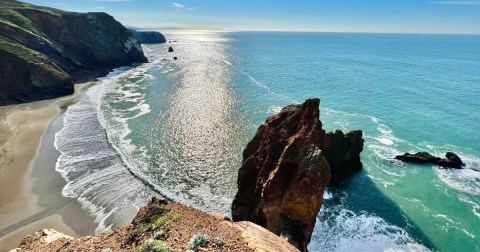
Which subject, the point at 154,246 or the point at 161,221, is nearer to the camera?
the point at 154,246

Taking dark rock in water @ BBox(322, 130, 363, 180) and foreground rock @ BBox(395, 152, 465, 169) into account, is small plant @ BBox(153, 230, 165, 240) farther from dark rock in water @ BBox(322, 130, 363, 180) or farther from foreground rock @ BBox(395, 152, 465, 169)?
foreground rock @ BBox(395, 152, 465, 169)

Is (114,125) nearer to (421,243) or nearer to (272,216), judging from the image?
(272,216)

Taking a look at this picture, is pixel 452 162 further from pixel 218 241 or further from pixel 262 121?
pixel 218 241

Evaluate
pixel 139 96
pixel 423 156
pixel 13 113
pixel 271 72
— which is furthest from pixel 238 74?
pixel 423 156

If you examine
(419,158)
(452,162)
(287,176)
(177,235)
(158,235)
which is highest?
(158,235)

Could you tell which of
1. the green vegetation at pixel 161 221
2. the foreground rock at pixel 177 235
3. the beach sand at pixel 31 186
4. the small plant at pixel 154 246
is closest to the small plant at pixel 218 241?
the foreground rock at pixel 177 235

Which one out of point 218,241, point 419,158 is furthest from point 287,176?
point 419,158
